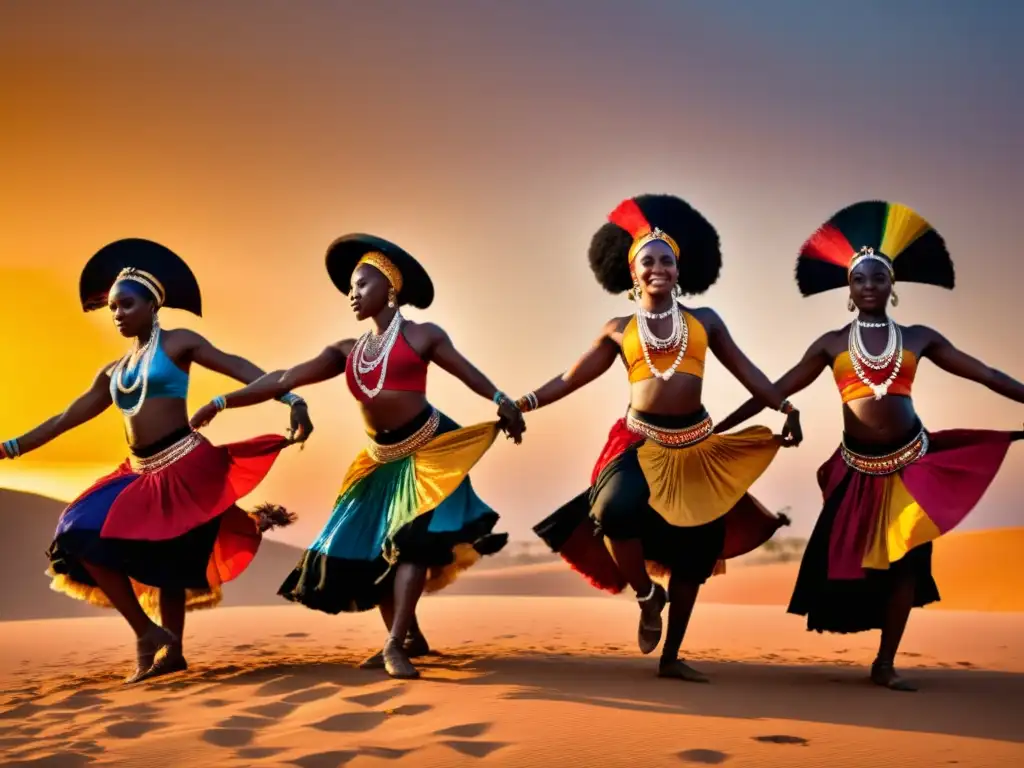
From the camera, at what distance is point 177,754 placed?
5.01 meters

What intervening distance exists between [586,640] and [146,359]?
476cm

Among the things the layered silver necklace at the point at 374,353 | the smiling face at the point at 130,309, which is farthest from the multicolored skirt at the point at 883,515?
the smiling face at the point at 130,309

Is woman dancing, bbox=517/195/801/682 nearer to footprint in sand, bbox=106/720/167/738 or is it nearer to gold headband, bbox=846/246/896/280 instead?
gold headband, bbox=846/246/896/280

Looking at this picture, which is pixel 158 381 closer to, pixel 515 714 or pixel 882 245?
pixel 515 714

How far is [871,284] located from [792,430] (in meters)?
1.06

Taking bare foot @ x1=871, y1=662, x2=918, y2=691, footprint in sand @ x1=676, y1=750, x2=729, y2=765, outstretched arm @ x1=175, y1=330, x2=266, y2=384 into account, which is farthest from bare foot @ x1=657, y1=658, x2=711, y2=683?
outstretched arm @ x1=175, y1=330, x2=266, y2=384

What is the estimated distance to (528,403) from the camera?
6.79m

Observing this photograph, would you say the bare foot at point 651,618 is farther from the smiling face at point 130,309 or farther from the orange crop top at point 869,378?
the smiling face at point 130,309

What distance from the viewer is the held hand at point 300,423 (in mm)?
7012

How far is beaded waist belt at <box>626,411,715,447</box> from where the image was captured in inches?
259

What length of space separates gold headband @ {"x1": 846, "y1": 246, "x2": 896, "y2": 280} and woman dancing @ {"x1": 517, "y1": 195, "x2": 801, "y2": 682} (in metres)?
0.89

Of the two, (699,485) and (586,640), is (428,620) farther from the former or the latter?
(699,485)

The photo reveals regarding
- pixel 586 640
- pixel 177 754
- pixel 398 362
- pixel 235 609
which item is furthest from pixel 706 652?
pixel 235 609

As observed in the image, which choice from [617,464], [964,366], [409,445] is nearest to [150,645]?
[409,445]
